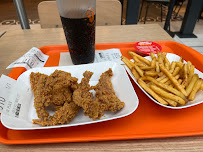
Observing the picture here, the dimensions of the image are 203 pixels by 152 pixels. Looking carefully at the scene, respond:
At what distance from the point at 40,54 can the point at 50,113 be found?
0.62 metres

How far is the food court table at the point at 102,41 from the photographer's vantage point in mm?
597

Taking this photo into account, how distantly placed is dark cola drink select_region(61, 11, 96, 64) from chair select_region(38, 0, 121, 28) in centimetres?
96

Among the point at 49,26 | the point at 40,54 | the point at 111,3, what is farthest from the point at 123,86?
the point at 49,26

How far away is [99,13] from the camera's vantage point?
1.84 metres

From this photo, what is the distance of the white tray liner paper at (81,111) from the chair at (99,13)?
1116 mm

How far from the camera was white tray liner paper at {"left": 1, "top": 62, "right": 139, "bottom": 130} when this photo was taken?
635 millimetres

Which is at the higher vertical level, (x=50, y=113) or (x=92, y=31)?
(x=92, y=31)

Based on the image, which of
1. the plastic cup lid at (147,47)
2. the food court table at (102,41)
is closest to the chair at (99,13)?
the food court table at (102,41)

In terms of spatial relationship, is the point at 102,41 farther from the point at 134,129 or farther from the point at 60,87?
the point at 134,129

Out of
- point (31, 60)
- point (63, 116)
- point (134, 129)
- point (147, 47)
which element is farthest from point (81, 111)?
point (147, 47)

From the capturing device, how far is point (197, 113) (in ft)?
2.44

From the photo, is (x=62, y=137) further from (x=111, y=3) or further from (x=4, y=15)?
(x=4, y=15)

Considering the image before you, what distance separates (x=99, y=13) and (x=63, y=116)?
153 cm

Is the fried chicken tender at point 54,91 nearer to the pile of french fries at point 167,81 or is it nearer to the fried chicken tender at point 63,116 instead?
the fried chicken tender at point 63,116
